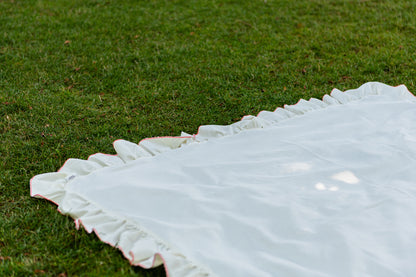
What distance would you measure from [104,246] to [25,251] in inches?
14.9

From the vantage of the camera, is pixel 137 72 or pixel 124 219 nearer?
pixel 124 219

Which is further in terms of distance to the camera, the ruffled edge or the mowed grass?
the mowed grass

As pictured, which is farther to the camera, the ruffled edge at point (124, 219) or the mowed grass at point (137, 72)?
the mowed grass at point (137, 72)

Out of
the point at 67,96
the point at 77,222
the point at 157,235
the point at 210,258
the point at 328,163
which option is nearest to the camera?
the point at 210,258

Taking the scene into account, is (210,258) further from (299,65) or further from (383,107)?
(299,65)

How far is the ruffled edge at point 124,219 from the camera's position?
1924 mm

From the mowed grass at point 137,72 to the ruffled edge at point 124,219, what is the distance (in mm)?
68

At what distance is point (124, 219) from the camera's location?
83.4 inches

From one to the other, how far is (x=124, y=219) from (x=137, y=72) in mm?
2188

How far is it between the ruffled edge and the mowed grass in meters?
0.07

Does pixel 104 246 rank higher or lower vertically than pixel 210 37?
lower

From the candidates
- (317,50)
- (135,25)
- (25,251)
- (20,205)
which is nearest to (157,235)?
(25,251)

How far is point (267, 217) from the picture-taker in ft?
6.95

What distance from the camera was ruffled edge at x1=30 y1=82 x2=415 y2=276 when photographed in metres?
1.92
